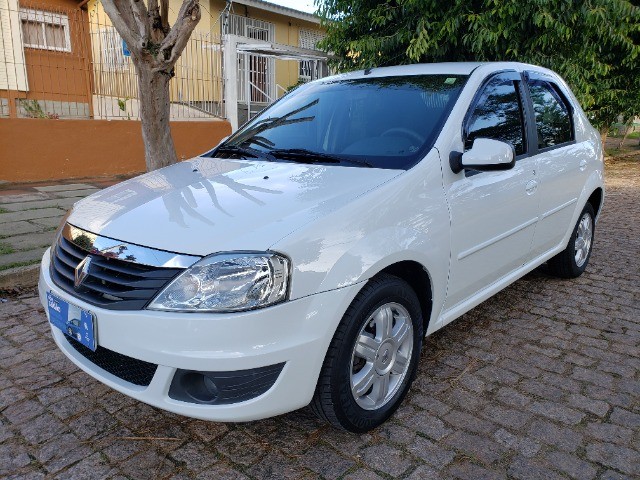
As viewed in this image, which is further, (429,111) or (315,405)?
(429,111)

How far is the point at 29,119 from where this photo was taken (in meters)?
7.54

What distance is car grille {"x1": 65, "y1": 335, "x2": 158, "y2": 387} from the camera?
6.79 ft

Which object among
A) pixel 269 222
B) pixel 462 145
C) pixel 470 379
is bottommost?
pixel 470 379

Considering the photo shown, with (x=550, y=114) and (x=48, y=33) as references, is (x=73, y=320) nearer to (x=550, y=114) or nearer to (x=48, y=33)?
(x=550, y=114)

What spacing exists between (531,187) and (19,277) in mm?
3779

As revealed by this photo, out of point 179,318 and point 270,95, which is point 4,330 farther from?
point 270,95

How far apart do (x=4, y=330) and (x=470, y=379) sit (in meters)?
2.89

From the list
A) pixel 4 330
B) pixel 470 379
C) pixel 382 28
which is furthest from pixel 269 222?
pixel 382 28

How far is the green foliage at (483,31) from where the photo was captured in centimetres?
729

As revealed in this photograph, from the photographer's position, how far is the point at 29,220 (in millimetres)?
5566

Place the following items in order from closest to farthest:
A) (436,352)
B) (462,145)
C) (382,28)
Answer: (462,145) < (436,352) < (382,28)

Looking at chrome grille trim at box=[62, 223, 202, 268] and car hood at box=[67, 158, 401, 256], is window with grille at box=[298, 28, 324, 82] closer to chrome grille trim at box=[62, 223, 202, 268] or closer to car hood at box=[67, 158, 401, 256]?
car hood at box=[67, 158, 401, 256]

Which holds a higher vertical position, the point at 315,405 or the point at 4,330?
the point at 315,405

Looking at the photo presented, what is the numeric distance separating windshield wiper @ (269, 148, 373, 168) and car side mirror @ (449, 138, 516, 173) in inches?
17.7
